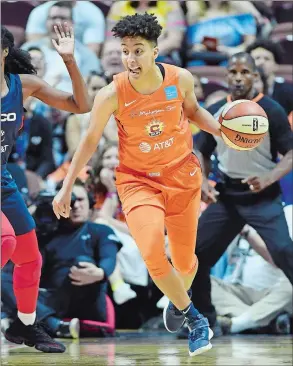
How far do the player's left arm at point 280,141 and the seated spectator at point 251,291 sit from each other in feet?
3.43

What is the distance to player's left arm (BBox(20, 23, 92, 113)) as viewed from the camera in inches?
212

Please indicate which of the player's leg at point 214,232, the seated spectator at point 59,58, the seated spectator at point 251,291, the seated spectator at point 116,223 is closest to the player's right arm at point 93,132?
the player's leg at point 214,232

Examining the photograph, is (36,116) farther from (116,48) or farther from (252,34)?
(252,34)

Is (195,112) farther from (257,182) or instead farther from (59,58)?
(59,58)

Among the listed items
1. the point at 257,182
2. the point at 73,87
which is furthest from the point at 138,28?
the point at 257,182

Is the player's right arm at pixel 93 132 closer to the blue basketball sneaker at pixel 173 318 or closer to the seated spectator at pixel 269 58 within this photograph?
the blue basketball sneaker at pixel 173 318

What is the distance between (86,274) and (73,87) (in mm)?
2568

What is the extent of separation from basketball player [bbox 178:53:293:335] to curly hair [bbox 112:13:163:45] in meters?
1.85

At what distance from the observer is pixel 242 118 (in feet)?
18.0

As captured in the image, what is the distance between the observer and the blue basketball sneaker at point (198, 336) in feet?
17.8

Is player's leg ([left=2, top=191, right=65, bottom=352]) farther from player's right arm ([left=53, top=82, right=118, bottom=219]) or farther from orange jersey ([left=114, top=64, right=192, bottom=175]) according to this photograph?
orange jersey ([left=114, top=64, right=192, bottom=175])

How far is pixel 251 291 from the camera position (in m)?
8.15

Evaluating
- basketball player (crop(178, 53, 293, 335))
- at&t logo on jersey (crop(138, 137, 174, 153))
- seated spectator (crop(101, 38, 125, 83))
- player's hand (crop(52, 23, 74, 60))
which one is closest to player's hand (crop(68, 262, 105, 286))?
basketball player (crop(178, 53, 293, 335))

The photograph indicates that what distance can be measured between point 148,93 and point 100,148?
315 cm
